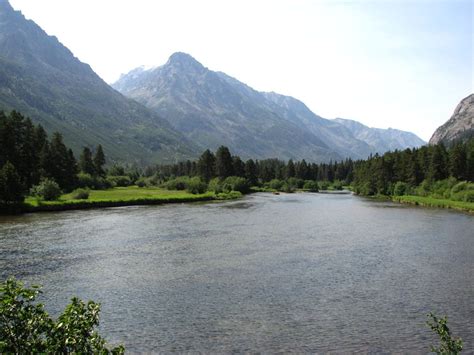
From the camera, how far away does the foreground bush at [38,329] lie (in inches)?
485

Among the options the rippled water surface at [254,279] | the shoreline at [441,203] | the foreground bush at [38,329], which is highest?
the foreground bush at [38,329]

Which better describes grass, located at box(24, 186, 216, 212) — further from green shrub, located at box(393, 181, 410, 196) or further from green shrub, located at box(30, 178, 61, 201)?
green shrub, located at box(393, 181, 410, 196)

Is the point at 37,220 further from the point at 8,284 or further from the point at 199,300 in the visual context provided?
the point at 8,284

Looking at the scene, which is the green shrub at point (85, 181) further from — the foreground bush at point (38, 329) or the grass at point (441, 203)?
the foreground bush at point (38, 329)

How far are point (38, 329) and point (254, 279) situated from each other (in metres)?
32.2

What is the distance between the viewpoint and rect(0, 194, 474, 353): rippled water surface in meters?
29.3

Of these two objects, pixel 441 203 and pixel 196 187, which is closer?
pixel 441 203

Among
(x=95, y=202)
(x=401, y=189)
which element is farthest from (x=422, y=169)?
(x=95, y=202)

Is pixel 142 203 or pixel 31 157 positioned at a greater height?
pixel 31 157

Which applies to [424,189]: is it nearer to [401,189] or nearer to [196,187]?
[401,189]

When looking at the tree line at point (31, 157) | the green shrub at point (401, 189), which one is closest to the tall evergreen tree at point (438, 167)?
the green shrub at point (401, 189)

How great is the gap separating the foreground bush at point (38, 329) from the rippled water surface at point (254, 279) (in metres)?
15.4

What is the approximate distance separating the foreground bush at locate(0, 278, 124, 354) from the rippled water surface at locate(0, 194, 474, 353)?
50.5 ft

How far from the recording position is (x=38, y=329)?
41.7 feet
